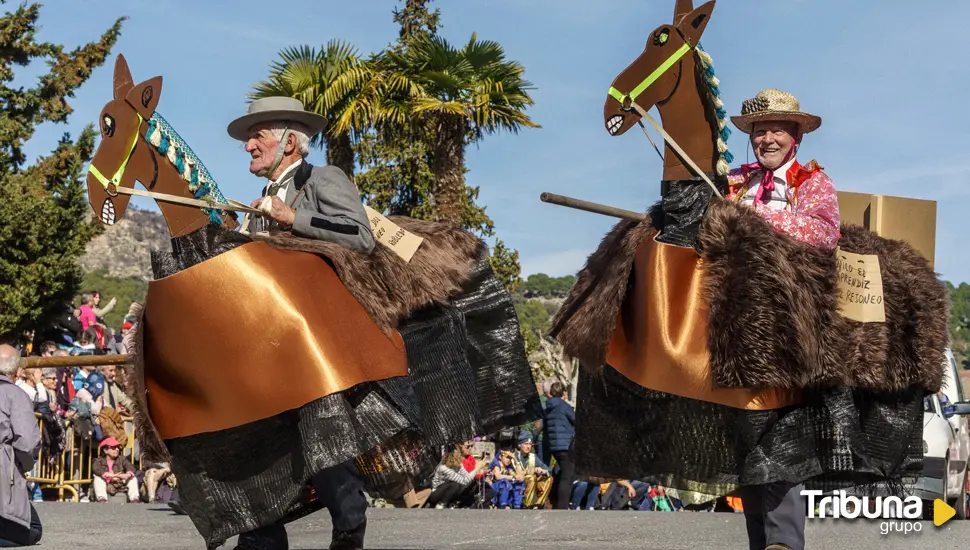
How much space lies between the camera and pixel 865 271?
19.7ft

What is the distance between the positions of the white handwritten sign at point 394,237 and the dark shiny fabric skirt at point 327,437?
330mm

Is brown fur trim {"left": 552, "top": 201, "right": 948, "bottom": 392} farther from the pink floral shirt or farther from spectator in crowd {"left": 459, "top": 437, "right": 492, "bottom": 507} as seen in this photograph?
spectator in crowd {"left": 459, "top": 437, "right": 492, "bottom": 507}

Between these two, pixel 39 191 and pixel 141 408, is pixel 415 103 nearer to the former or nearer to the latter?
pixel 39 191

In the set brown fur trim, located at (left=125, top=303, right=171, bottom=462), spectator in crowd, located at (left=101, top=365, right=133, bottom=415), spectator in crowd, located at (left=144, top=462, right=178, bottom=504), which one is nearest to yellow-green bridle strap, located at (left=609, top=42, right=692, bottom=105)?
brown fur trim, located at (left=125, top=303, right=171, bottom=462)

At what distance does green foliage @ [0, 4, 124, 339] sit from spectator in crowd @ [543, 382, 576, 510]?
38.5ft

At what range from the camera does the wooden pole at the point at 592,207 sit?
19.4 feet

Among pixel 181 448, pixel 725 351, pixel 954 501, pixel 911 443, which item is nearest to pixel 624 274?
pixel 725 351

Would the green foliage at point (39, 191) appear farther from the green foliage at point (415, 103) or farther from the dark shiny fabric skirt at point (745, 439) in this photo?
the dark shiny fabric skirt at point (745, 439)

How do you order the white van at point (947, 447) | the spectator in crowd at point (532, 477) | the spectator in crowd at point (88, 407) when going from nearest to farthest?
the white van at point (947, 447) → the spectator in crowd at point (532, 477) → the spectator in crowd at point (88, 407)

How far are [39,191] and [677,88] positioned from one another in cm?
1998

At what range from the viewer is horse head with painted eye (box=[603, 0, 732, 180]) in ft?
20.4

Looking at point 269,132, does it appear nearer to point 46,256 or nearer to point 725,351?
point 725,351

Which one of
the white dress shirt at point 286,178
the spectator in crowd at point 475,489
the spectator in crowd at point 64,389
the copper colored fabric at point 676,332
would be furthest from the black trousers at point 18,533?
the spectator in crowd at point 64,389

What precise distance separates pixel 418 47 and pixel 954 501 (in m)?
10.6
